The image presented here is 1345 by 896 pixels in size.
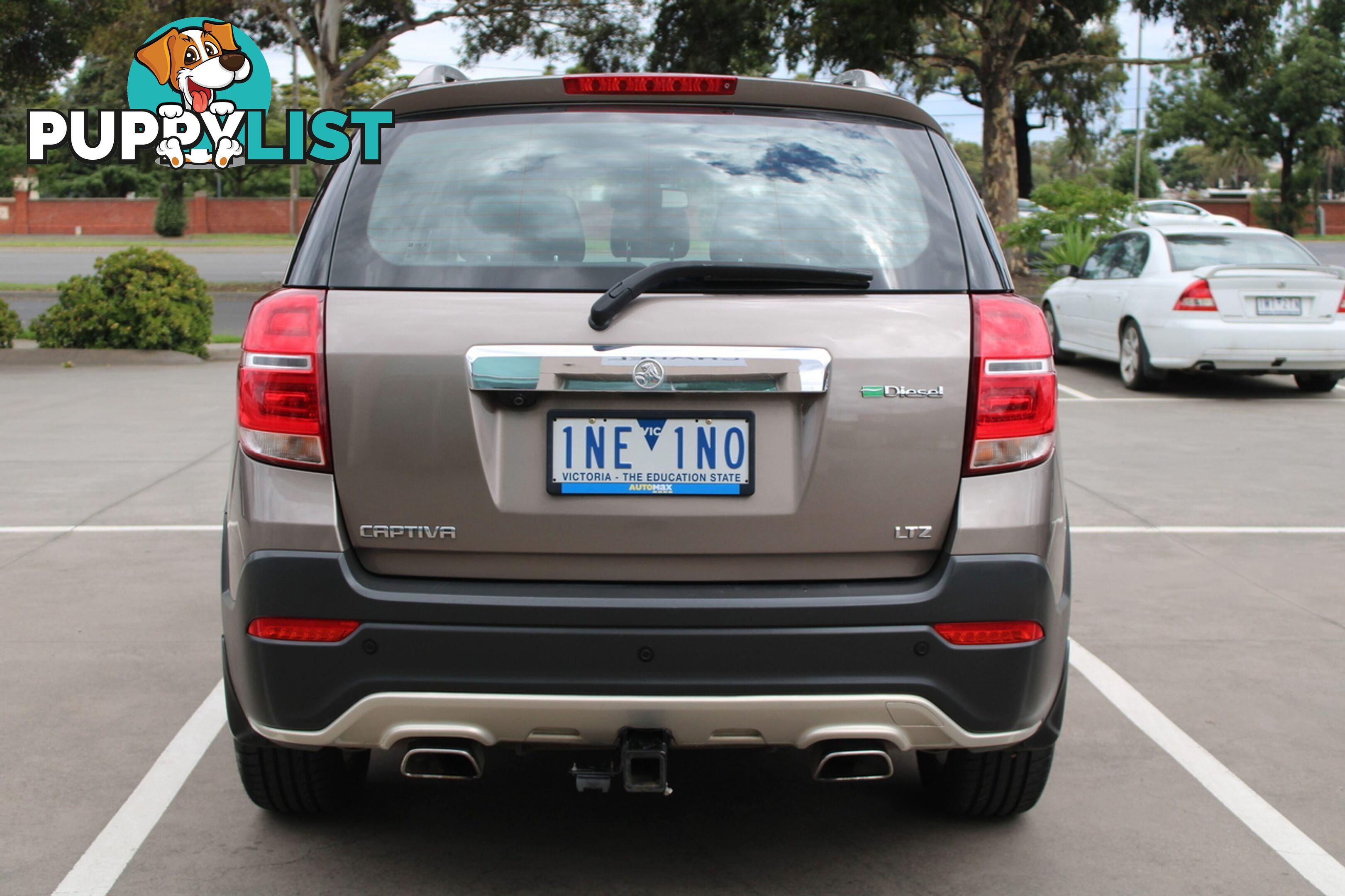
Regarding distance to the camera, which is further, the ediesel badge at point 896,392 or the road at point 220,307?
the road at point 220,307

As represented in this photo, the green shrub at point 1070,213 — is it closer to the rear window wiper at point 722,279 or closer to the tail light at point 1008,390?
the tail light at point 1008,390

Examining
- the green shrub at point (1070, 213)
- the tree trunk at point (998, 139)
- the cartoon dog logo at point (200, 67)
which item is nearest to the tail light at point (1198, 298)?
the green shrub at point (1070, 213)

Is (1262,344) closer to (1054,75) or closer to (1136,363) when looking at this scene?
(1136,363)

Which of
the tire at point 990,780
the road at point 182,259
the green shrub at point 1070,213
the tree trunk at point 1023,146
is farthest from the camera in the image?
the tree trunk at point 1023,146

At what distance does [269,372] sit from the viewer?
Answer: 293 cm

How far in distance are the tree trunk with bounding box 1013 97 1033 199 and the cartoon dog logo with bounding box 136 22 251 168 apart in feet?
78.5

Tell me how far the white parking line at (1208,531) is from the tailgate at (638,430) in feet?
14.9

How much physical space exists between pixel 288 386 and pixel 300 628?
504mm

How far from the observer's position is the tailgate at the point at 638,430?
112 inches

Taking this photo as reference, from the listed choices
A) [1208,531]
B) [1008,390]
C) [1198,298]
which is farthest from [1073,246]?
[1008,390]

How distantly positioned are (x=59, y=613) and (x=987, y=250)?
4.18 m

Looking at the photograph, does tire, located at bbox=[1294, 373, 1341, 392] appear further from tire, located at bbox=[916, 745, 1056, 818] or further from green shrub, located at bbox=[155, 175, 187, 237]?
green shrub, located at bbox=[155, 175, 187, 237]

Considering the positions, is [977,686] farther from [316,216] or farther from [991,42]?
[991,42]

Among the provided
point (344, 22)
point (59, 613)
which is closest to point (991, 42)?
point (344, 22)
